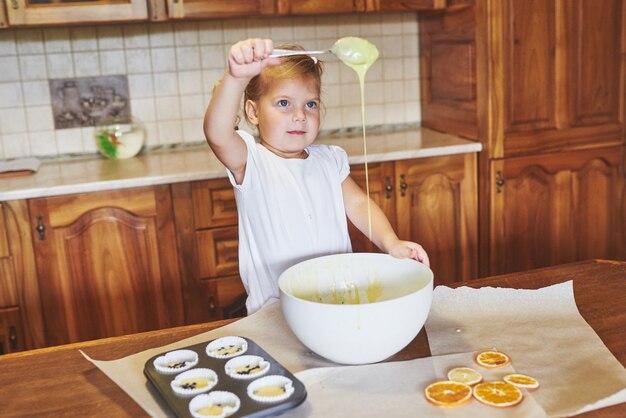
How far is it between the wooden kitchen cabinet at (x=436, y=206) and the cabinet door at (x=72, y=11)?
90cm

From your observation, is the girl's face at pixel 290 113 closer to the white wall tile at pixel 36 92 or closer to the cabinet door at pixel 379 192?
the cabinet door at pixel 379 192

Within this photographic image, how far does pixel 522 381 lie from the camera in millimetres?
935

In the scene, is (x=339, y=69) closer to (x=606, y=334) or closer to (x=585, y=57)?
(x=585, y=57)

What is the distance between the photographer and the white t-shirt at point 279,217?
150 centimetres

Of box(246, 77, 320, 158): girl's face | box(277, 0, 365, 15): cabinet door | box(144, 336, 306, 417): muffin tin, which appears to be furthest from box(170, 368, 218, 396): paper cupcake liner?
box(277, 0, 365, 15): cabinet door

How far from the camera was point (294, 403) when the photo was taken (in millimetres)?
873

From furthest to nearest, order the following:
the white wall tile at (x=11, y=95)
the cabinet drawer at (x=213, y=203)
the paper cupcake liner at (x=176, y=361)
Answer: the white wall tile at (x=11, y=95), the cabinet drawer at (x=213, y=203), the paper cupcake liner at (x=176, y=361)

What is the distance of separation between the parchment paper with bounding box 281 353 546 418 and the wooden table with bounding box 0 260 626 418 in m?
0.05

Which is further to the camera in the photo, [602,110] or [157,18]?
[602,110]

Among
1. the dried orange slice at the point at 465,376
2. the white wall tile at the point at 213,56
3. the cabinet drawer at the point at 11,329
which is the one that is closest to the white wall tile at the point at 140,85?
the white wall tile at the point at 213,56

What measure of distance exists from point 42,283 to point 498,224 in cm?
157

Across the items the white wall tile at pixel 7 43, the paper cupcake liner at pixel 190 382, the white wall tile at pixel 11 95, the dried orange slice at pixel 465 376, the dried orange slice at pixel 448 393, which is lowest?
the dried orange slice at pixel 465 376

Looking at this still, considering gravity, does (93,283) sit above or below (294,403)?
below

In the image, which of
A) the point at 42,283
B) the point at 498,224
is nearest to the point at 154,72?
the point at 42,283
